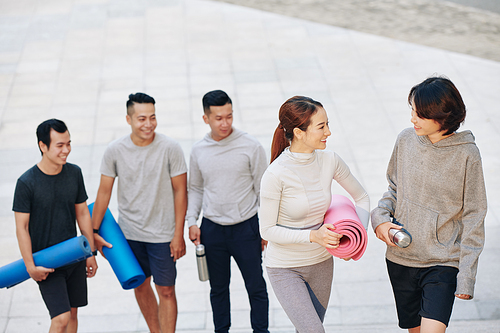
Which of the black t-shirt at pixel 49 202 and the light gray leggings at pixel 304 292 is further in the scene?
the black t-shirt at pixel 49 202

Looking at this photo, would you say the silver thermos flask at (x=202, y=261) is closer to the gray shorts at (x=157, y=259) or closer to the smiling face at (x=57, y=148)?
the gray shorts at (x=157, y=259)

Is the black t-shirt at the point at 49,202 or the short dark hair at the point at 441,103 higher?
the short dark hair at the point at 441,103

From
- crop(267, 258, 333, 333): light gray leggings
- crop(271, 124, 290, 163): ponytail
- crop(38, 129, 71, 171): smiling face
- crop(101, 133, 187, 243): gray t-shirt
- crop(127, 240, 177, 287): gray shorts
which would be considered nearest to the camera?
crop(267, 258, 333, 333): light gray leggings

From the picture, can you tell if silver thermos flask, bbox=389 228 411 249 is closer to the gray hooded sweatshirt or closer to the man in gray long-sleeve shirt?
the gray hooded sweatshirt

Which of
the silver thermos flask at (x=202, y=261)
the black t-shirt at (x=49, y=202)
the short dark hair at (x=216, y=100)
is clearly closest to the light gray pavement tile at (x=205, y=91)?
the silver thermos flask at (x=202, y=261)

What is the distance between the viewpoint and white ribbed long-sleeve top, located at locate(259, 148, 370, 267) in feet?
10.4

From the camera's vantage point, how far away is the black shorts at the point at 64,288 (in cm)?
367

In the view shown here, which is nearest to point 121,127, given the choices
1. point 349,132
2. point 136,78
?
point 136,78

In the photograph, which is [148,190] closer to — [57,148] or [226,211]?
[226,211]

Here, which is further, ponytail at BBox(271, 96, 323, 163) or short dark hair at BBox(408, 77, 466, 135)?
ponytail at BBox(271, 96, 323, 163)

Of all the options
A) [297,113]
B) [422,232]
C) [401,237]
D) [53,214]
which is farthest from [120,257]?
[422,232]

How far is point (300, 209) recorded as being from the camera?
3.18m

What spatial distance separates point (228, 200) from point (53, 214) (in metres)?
1.22

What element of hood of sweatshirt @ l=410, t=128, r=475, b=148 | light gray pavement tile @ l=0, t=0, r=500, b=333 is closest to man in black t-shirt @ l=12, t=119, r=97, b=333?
light gray pavement tile @ l=0, t=0, r=500, b=333
